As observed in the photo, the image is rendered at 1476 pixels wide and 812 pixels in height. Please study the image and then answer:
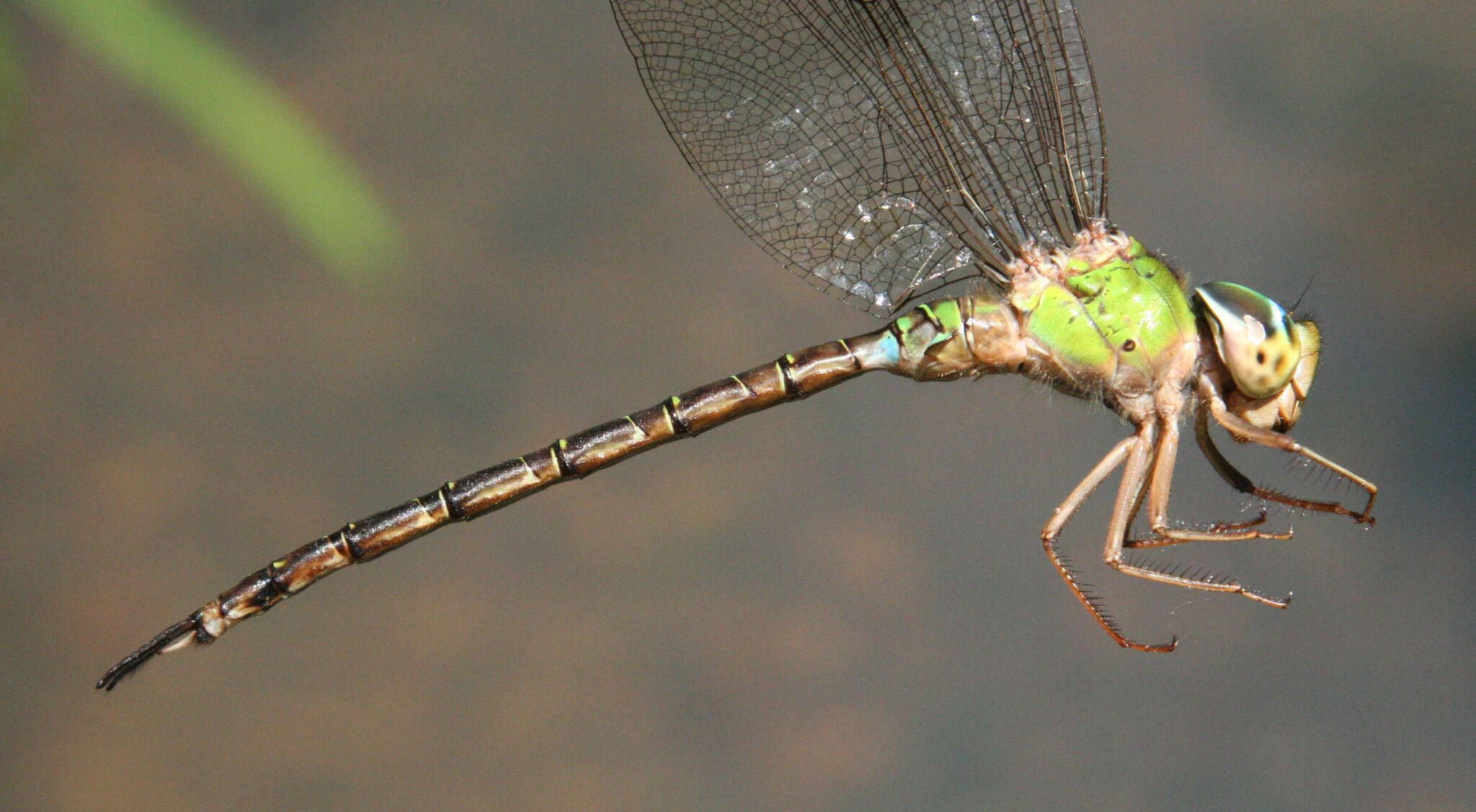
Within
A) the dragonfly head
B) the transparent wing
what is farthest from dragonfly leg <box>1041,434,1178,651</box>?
the transparent wing

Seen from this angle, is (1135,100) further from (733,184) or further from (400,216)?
(400,216)

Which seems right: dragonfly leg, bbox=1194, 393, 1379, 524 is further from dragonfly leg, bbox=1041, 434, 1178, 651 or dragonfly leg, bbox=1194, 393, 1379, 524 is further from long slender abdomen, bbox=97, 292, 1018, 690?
long slender abdomen, bbox=97, 292, 1018, 690

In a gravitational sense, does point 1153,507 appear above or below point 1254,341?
below

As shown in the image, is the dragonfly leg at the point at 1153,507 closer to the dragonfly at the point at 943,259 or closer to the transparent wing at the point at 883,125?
the dragonfly at the point at 943,259

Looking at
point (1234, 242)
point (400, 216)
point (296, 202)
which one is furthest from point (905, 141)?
point (296, 202)

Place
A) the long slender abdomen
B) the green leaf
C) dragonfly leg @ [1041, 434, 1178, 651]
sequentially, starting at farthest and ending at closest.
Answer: the green leaf
the long slender abdomen
dragonfly leg @ [1041, 434, 1178, 651]

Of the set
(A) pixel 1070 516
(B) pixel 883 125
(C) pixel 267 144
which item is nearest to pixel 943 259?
(B) pixel 883 125

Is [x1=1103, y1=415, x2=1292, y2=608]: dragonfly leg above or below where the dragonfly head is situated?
below

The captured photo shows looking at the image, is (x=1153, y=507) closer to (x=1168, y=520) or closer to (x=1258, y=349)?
(x=1168, y=520)
